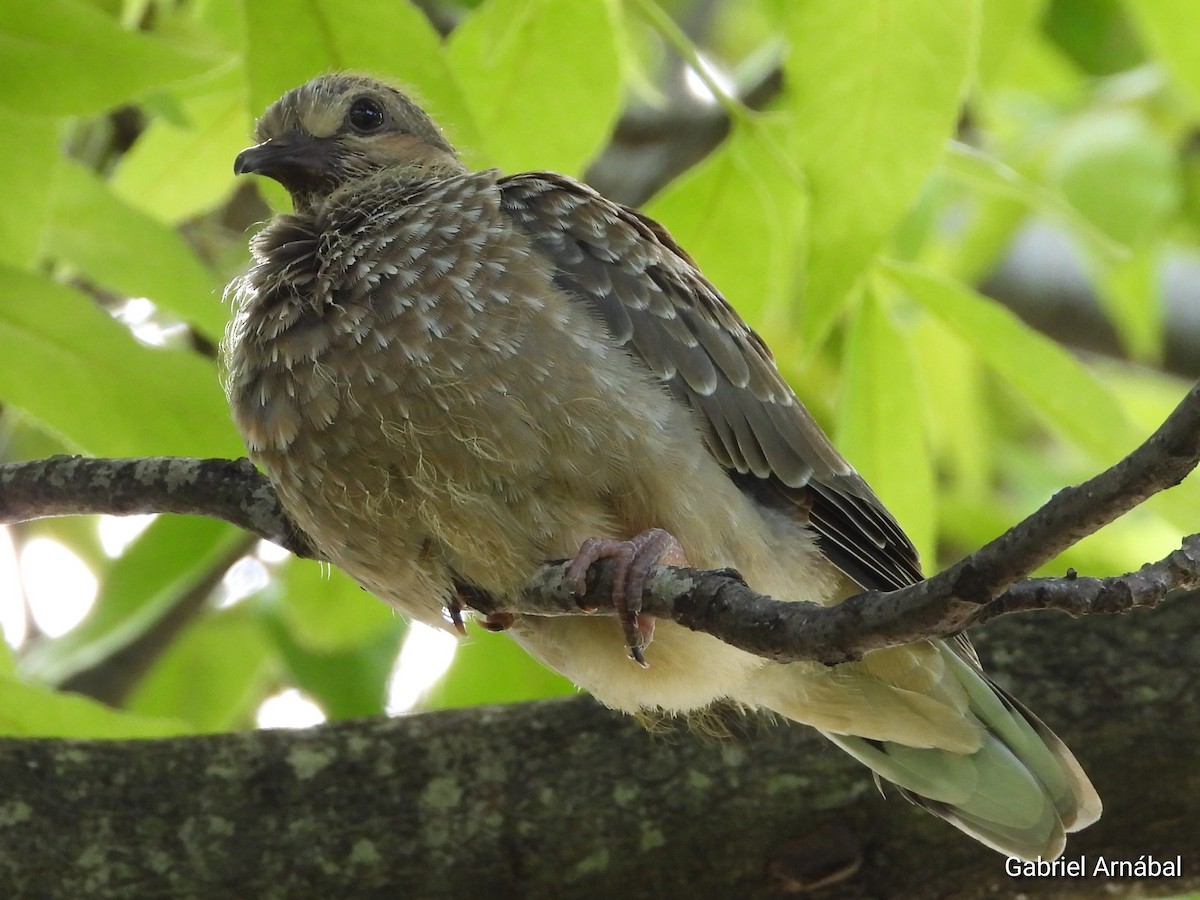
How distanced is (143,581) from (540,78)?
1373 mm

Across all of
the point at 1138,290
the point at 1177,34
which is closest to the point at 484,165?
the point at 1177,34

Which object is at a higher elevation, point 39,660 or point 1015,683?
point 39,660

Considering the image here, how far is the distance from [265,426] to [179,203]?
0.81 meters

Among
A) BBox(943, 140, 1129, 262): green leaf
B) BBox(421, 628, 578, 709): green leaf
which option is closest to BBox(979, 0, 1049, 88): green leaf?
BBox(943, 140, 1129, 262): green leaf

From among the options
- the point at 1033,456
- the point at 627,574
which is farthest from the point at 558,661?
the point at 1033,456

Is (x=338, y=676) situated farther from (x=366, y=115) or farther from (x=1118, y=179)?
(x=1118, y=179)

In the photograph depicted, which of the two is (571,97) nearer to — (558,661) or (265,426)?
(265,426)

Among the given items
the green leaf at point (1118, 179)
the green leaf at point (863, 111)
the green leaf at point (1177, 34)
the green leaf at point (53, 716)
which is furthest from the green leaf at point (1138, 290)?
the green leaf at point (53, 716)

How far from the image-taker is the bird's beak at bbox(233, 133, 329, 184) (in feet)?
8.83

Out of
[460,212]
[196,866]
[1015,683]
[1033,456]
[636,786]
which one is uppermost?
[1033,456]

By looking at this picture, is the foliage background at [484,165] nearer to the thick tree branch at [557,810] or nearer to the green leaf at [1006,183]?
the green leaf at [1006,183]

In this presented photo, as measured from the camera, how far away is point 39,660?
340 cm

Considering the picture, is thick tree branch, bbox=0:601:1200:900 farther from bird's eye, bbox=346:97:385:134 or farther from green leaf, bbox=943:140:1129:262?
bird's eye, bbox=346:97:385:134

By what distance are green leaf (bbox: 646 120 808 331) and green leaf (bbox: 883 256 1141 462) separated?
0.25 m
